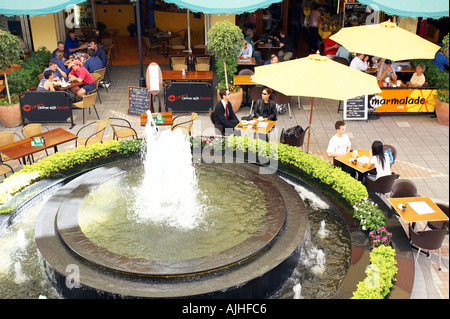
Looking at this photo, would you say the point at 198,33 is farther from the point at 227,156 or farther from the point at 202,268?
the point at 202,268

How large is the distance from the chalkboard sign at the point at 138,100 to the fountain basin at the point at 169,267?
5.79 meters

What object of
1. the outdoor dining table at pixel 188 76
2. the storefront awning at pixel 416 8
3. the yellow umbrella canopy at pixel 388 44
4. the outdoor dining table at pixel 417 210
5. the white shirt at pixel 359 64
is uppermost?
the storefront awning at pixel 416 8

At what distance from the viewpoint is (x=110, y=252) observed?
6.73 meters

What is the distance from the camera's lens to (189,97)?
13406mm

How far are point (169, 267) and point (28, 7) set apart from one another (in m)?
8.28

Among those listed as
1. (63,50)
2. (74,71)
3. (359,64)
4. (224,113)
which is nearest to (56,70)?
(74,71)

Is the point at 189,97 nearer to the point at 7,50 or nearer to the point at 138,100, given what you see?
the point at 138,100

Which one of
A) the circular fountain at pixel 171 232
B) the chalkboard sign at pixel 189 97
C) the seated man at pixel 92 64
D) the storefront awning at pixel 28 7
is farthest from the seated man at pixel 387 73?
the storefront awning at pixel 28 7

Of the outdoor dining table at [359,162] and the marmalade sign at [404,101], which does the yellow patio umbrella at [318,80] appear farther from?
the marmalade sign at [404,101]

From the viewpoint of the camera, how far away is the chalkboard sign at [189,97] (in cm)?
1327

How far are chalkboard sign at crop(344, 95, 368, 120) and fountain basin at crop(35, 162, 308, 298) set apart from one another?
6.15 meters

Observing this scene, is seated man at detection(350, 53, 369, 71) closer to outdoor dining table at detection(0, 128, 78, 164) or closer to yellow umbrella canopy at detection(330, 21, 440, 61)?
yellow umbrella canopy at detection(330, 21, 440, 61)

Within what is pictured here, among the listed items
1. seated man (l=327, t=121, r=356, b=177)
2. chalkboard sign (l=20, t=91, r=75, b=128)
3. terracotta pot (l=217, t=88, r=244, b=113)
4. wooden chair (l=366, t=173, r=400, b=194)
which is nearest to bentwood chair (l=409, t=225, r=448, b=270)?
wooden chair (l=366, t=173, r=400, b=194)
